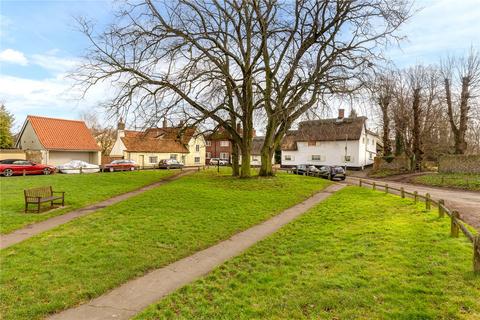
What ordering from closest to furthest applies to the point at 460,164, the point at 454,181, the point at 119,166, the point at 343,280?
the point at 343,280 < the point at 454,181 < the point at 460,164 < the point at 119,166

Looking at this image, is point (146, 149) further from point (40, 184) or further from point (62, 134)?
point (40, 184)

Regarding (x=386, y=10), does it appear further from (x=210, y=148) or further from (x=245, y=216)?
(x=210, y=148)

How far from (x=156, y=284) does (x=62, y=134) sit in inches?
1534

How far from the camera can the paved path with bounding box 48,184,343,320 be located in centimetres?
516

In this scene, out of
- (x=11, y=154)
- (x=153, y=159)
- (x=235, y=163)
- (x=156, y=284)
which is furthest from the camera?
(x=153, y=159)

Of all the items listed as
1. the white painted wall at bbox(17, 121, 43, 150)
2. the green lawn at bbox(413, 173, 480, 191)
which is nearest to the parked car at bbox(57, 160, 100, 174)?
the white painted wall at bbox(17, 121, 43, 150)

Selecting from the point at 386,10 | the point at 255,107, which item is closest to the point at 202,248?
the point at 255,107

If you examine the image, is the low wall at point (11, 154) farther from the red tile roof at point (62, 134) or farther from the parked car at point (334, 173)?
the parked car at point (334, 173)

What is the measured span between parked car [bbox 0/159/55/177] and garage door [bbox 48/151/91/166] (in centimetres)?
800

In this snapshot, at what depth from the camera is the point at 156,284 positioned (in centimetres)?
629

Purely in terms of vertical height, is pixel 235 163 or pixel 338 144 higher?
pixel 338 144

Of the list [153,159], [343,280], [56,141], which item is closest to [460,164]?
[343,280]

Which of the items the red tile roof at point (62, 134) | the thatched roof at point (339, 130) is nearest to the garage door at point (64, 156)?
the red tile roof at point (62, 134)

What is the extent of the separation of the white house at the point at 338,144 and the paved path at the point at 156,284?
35.6 metres
